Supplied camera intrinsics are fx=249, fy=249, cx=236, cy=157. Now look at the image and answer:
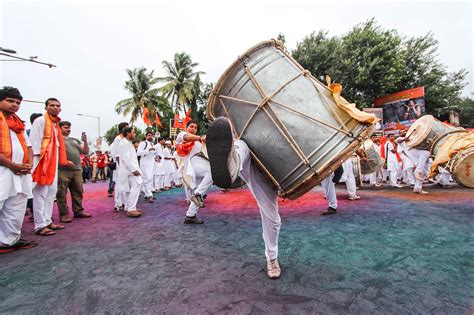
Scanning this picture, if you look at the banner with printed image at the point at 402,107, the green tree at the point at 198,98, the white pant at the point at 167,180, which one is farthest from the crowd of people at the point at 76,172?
the green tree at the point at 198,98

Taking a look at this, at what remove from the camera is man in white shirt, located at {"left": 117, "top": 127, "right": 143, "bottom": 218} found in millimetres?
5543

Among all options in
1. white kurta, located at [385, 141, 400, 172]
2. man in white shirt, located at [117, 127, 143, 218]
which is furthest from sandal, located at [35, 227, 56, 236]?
white kurta, located at [385, 141, 400, 172]

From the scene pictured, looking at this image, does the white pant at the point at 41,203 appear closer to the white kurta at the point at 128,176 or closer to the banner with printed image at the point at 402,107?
the white kurta at the point at 128,176

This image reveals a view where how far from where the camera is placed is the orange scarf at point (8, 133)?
3.41 meters

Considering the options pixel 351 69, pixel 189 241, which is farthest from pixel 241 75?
pixel 351 69

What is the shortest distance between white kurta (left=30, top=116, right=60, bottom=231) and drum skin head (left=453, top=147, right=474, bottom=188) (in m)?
6.93

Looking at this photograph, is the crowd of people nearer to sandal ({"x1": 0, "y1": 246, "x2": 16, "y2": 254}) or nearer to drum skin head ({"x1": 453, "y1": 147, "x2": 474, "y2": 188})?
sandal ({"x1": 0, "y1": 246, "x2": 16, "y2": 254})

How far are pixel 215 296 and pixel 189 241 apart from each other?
1574 mm

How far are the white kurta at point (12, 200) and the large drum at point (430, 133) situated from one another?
7838 millimetres

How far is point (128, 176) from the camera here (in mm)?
5777

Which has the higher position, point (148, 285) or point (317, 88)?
point (317, 88)

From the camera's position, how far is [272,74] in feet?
7.69

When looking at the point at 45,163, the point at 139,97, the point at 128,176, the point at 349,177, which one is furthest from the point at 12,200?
the point at 139,97

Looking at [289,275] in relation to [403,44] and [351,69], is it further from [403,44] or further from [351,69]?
[403,44]
